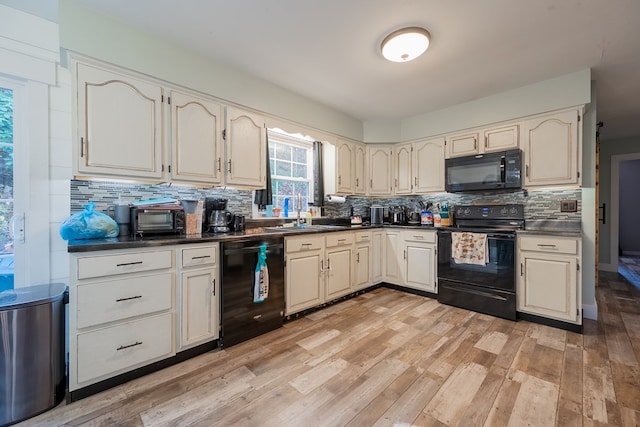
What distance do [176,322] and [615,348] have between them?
11.3ft

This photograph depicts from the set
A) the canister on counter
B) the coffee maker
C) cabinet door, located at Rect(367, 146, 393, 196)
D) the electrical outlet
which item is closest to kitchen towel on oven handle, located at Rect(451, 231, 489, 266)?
the canister on counter

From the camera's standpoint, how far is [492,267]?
112 inches

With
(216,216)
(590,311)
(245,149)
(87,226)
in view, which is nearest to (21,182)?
(87,226)

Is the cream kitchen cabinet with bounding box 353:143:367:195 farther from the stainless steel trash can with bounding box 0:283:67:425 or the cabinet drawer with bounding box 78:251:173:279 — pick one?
the stainless steel trash can with bounding box 0:283:67:425

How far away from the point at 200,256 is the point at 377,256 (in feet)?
8.00

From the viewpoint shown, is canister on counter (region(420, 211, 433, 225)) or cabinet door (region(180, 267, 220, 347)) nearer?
cabinet door (region(180, 267, 220, 347))

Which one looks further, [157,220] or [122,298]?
[157,220]

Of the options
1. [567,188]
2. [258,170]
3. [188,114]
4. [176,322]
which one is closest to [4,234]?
[176,322]

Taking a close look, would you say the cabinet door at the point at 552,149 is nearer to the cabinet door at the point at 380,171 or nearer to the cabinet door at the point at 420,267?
the cabinet door at the point at 420,267

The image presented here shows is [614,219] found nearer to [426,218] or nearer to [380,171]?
[426,218]

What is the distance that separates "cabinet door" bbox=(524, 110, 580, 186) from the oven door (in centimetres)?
75

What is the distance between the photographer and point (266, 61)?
8.21ft

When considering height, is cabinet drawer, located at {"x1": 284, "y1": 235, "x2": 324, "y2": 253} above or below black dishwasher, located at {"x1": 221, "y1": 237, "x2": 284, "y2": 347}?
above

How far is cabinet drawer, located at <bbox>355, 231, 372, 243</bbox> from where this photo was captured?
3445mm
